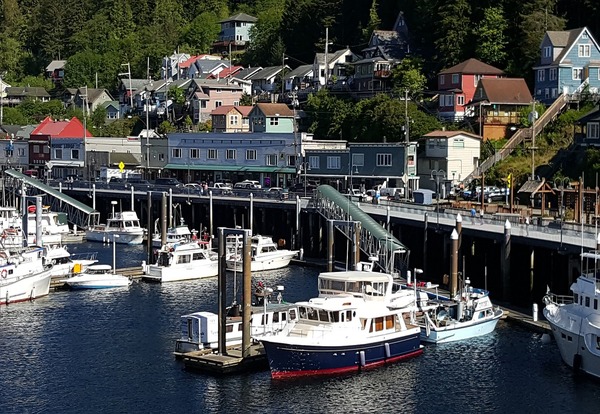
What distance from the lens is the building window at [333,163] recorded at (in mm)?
107438

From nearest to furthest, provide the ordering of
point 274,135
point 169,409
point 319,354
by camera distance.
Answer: point 169,409 → point 319,354 → point 274,135

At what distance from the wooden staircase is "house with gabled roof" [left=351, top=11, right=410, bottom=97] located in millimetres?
30074

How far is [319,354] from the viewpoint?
156 feet

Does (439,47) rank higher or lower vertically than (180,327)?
higher

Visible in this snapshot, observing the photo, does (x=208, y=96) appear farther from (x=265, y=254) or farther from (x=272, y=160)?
(x=265, y=254)

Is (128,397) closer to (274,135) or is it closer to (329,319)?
(329,319)

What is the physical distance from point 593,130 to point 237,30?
380ft

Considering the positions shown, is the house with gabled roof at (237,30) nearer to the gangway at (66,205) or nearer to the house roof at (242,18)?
the house roof at (242,18)

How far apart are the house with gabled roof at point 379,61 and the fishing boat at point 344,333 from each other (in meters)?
80.8

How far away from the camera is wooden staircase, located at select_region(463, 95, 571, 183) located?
9812 cm

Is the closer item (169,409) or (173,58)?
(169,409)

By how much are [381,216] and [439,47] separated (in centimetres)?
4886

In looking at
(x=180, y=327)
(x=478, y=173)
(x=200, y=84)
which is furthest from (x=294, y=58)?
(x=180, y=327)

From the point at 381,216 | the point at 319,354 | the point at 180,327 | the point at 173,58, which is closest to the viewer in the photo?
the point at 319,354
